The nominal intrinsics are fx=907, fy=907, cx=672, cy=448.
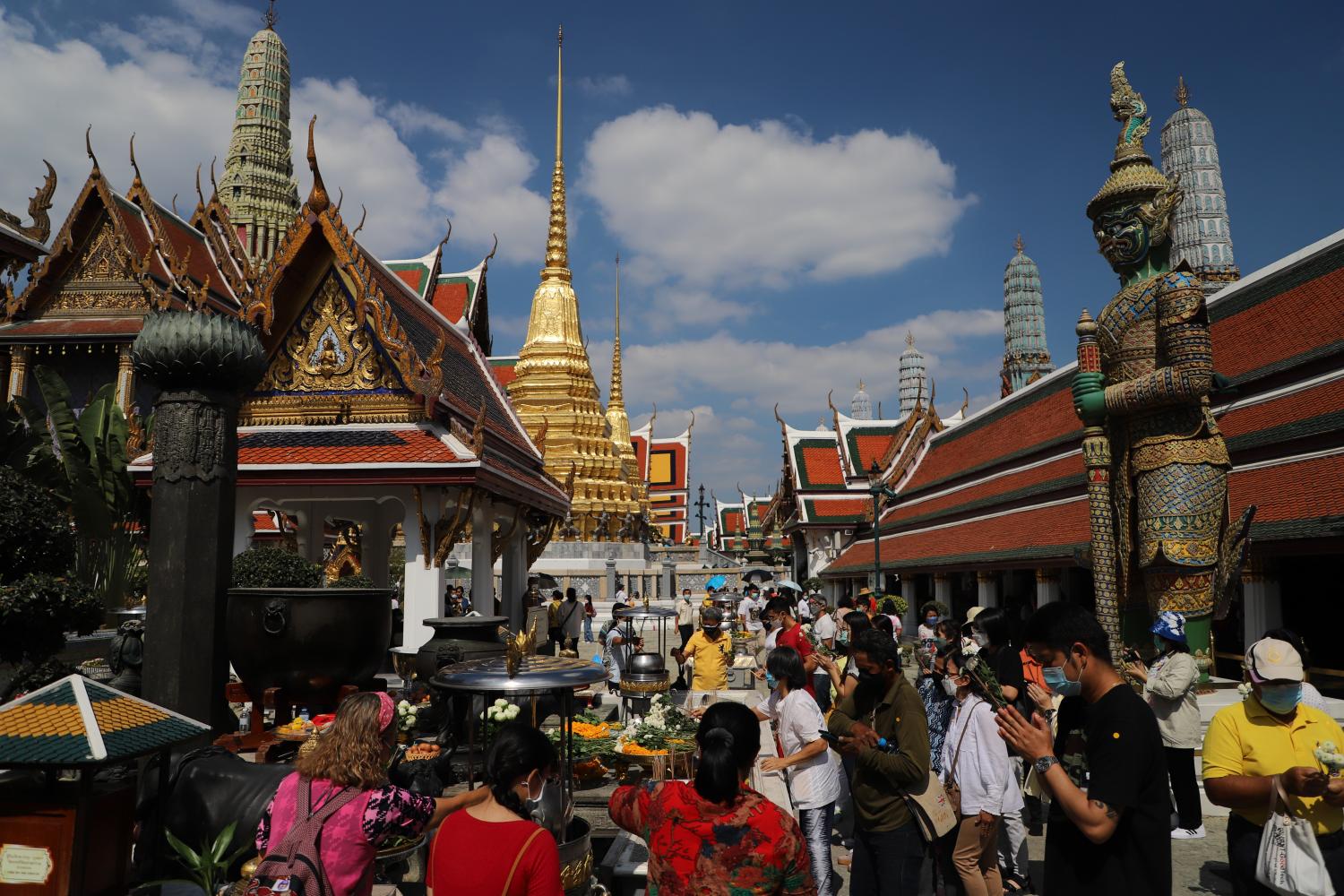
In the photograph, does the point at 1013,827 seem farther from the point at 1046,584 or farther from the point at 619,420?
the point at 619,420

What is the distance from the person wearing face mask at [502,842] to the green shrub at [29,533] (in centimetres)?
601

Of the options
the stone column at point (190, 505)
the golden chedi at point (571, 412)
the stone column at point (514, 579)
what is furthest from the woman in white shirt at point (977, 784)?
the golden chedi at point (571, 412)

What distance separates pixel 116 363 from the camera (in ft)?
74.4

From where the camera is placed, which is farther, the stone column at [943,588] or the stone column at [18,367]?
the stone column at [943,588]

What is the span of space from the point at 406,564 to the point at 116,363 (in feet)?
51.4

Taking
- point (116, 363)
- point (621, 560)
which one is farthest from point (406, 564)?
point (621, 560)

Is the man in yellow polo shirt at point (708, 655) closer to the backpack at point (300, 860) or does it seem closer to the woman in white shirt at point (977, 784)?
the woman in white shirt at point (977, 784)

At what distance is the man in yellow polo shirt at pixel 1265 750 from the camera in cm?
299

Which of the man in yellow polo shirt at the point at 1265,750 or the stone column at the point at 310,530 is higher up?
the stone column at the point at 310,530

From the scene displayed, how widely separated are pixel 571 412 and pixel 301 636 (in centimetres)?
2806

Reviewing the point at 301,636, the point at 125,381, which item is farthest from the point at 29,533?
the point at 125,381

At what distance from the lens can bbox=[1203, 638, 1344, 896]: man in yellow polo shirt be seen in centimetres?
299

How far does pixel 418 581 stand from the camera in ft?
37.5

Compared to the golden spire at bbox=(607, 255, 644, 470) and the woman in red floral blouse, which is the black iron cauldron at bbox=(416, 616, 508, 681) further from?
the golden spire at bbox=(607, 255, 644, 470)
